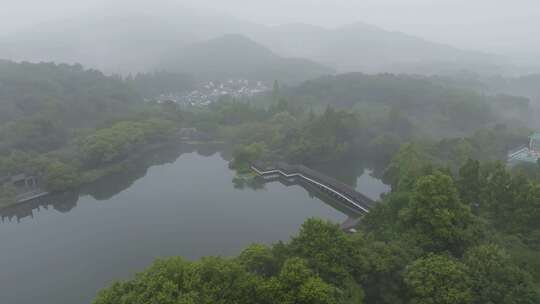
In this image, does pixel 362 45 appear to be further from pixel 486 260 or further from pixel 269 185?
pixel 486 260

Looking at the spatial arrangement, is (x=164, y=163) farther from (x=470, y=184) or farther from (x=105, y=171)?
(x=470, y=184)

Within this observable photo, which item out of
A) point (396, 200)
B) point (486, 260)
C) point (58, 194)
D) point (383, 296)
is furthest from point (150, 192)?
point (486, 260)

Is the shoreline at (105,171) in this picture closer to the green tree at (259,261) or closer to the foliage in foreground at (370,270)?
the foliage in foreground at (370,270)

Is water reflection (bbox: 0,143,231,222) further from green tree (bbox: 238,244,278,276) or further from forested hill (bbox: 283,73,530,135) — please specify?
forested hill (bbox: 283,73,530,135)

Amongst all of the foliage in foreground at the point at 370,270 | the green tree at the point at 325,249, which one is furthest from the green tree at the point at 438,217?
the green tree at the point at 325,249

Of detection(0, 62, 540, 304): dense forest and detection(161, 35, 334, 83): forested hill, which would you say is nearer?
detection(0, 62, 540, 304): dense forest

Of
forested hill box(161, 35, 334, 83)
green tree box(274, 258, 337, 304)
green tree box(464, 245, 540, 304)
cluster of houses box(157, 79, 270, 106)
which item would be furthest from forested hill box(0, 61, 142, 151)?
forested hill box(161, 35, 334, 83)

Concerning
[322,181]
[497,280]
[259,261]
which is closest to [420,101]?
[322,181]
